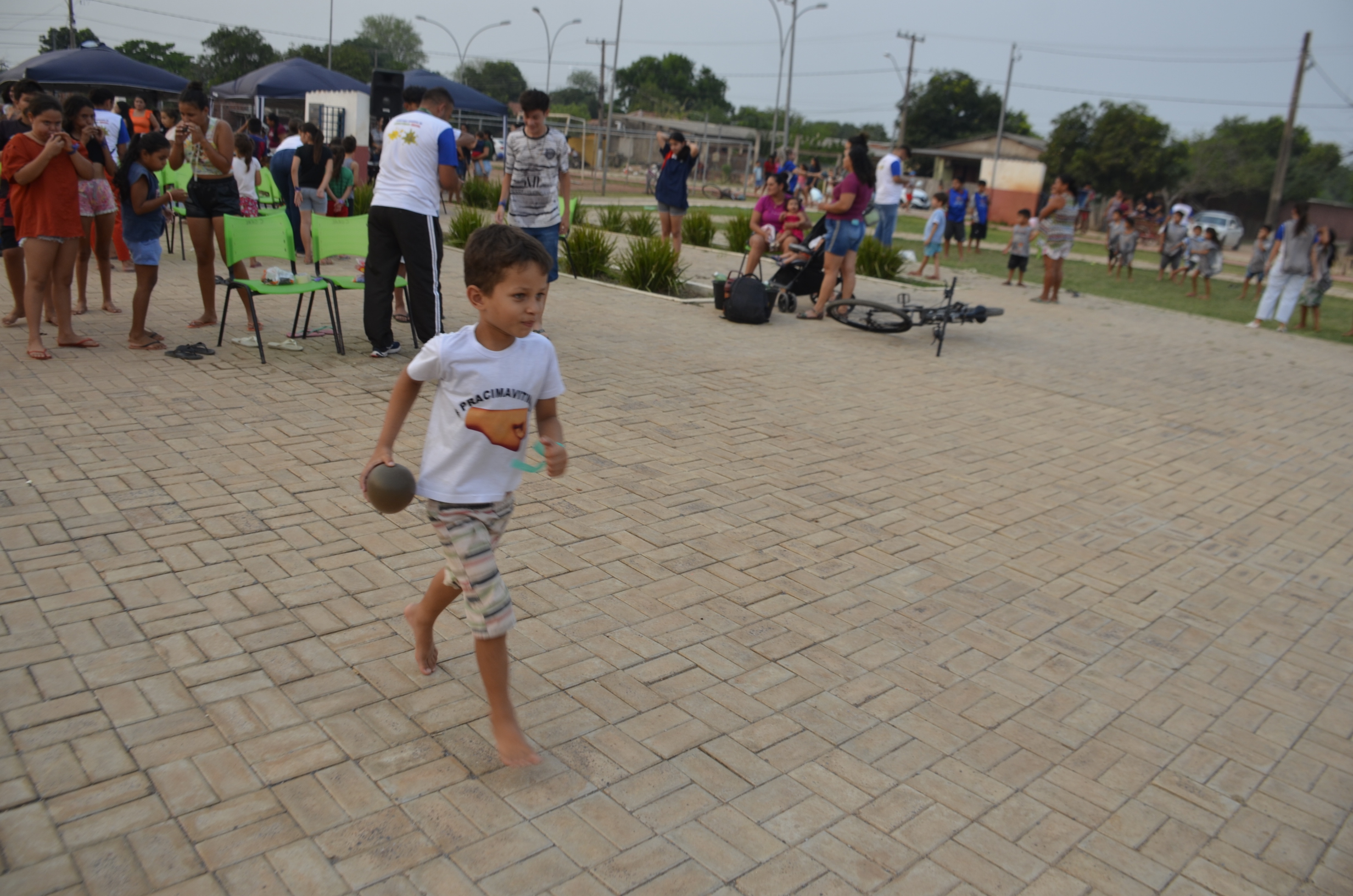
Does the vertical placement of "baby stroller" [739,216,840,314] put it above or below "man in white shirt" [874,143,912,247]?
below

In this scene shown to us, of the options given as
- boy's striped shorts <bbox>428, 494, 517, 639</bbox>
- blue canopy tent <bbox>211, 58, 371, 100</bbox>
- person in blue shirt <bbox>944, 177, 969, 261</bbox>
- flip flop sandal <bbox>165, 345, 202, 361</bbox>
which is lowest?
flip flop sandal <bbox>165, 345, 202, 361</bbox>

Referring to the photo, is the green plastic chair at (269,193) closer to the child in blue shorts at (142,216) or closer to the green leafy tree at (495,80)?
the child in blue shorts at (142,216)

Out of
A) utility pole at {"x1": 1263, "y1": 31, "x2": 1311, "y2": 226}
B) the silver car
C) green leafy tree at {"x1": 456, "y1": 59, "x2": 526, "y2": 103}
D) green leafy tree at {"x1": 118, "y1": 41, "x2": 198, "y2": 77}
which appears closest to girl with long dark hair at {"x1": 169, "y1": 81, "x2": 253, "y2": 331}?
utility pole at {"x1": 1263, "y1": 31, "x2": 1311, "y2": 226}

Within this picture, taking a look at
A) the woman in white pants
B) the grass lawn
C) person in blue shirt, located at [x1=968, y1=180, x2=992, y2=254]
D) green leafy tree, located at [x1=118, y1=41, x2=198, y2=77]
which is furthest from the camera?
green leafy tree, located at [x1=118, y1=41, x2=198, y2=77]

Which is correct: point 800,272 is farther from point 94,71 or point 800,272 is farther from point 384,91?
point 94,71

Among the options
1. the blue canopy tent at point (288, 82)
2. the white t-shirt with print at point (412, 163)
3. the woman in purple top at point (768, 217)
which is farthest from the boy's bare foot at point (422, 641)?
the blue canopy tent at point (288, 82)

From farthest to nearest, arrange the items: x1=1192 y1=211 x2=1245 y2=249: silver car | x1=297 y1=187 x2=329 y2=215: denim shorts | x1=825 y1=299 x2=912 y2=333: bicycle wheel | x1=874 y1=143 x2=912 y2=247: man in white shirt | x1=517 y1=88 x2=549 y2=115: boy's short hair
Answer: x1=1192 y1=211 x2=1245 y2=249: silver car
x1=874 y1=143 x2=912 y2=247: man in white shirt
x1=297 y1=187 x2=329 y2=215: denim shorts
x1=825 y1=299 x2=912 y2=333: bicycle wheel
x1=517 y1=88 x2=549 y2=115: boy's short hair

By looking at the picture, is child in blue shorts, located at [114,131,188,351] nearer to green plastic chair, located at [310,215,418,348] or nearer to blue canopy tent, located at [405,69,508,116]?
green plastic chair, located at [310,215,418,348]

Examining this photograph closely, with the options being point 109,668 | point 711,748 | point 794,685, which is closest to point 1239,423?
point 794,685

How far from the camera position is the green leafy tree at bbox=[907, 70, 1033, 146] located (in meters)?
84.8

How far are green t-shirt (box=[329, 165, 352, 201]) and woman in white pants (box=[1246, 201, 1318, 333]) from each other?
13.0 meters

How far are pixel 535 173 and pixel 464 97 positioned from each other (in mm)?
26551

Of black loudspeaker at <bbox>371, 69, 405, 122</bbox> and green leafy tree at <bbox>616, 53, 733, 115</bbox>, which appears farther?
green leafy tree at <bbox>616, 53, 733, 115</bbox>

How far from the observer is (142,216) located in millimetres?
7406
